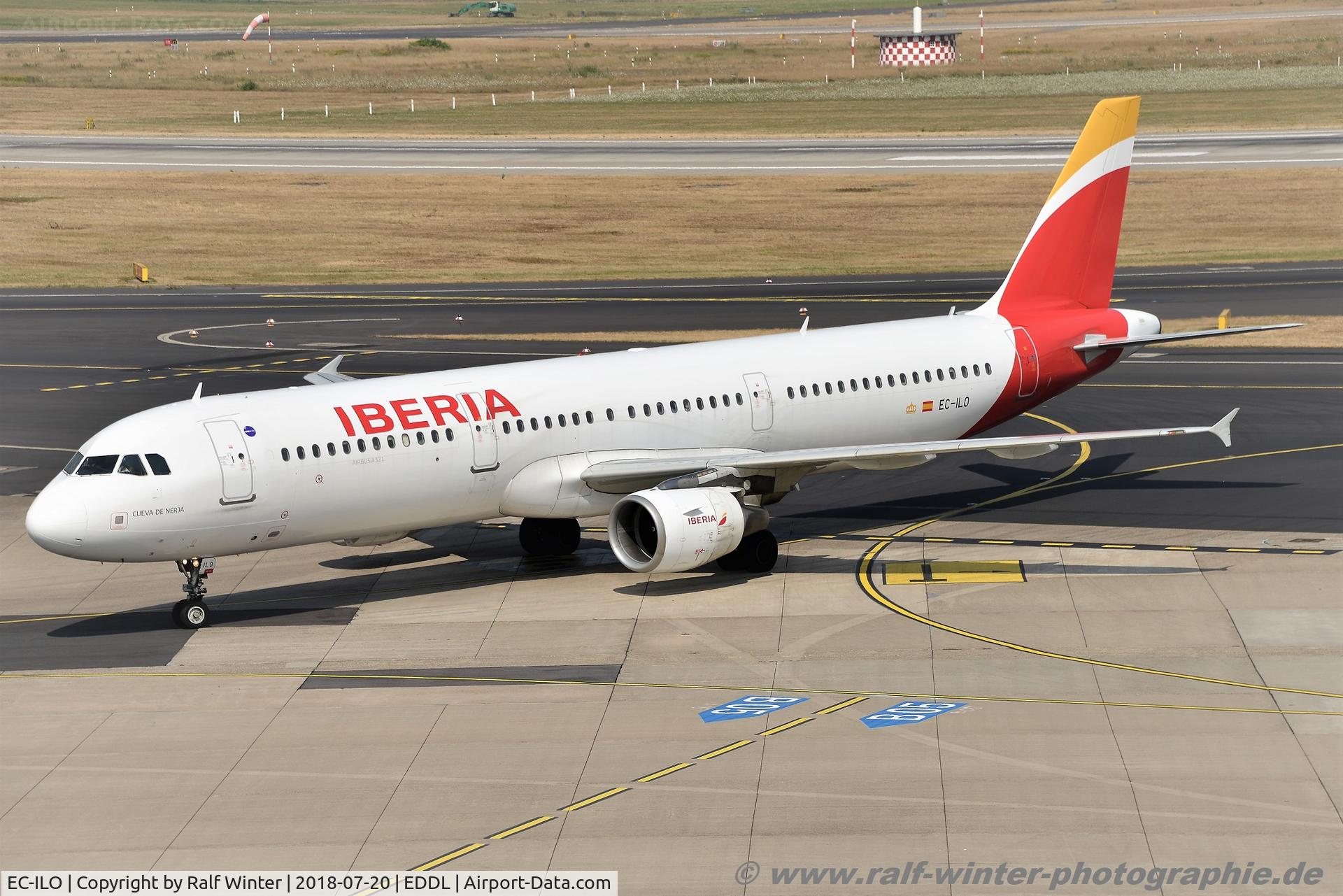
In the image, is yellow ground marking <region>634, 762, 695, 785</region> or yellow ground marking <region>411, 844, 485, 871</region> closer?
yellow ground marking <region>411, 844, 485, 871</region>

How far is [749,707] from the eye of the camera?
28344 millimetres

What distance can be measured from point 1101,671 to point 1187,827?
21.6ft

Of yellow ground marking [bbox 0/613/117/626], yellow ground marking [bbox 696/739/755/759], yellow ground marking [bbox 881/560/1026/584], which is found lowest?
yellow ground marking [bbox 881/560/1026/584]

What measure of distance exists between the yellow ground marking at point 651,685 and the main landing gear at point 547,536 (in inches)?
322

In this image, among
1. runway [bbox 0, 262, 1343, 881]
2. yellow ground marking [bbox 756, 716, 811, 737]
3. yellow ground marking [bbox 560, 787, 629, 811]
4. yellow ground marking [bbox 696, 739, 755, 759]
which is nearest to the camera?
runway [bbox 0, 262, 1343, 881]

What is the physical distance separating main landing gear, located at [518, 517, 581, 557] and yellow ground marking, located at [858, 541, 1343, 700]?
680 cm

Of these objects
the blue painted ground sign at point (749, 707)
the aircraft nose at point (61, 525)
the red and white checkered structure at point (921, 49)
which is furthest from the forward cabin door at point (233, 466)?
the red and white checkered structure at point (921, 49)

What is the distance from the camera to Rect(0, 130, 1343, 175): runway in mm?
100188

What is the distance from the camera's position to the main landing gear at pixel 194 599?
1308 inches

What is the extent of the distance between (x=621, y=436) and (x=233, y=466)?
28.3ft

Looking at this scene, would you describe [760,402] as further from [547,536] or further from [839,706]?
[839,706]

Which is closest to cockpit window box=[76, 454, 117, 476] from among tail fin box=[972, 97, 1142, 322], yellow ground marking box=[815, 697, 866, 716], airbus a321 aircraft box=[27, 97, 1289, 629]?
airbus a321 aircraft box=[27, 97, 1289, 629]

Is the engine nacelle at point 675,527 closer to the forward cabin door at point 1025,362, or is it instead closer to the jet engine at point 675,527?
the jet engine at point 675,527

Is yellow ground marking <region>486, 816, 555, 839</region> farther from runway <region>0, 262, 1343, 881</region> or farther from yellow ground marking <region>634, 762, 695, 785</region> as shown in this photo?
yellow ground marking <region>634, 762, 695, 785</region>
